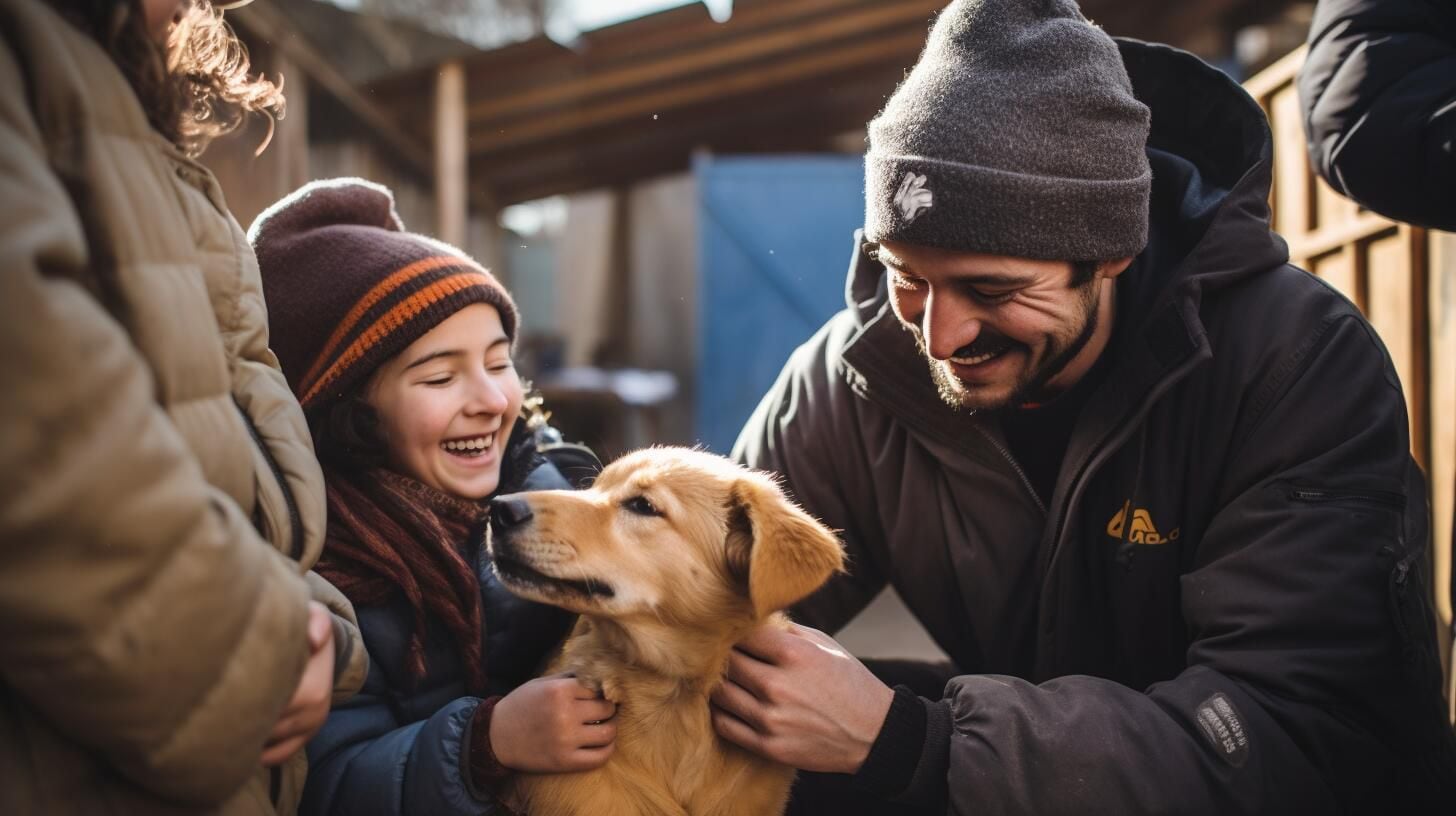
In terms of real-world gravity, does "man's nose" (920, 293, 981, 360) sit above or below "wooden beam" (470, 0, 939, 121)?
above

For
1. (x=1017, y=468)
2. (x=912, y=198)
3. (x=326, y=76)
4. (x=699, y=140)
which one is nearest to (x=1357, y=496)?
(x=1017, y=468)

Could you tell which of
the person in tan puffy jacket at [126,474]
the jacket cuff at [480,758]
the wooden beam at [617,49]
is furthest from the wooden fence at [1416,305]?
the wooden beam at [617,49]

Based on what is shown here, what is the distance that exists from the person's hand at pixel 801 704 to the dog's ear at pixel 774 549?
12 cm

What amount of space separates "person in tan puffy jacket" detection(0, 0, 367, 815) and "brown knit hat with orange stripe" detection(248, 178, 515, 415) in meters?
0.70

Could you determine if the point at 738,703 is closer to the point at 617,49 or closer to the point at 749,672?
the point at 749,672

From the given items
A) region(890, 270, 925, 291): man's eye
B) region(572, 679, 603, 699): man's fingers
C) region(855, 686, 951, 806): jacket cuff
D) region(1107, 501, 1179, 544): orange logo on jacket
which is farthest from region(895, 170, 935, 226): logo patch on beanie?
region(572, 679, 603, 699): man's fingers

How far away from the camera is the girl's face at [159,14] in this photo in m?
1.45

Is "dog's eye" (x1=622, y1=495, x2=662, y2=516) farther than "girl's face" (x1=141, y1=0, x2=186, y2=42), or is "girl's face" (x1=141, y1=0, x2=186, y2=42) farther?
"dog's eye" (x1=622, y1=495, x2=662, y2=516)

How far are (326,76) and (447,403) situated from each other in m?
4.31

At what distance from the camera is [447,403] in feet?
7.58

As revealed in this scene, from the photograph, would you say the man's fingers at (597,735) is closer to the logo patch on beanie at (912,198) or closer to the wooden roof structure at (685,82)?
the logo patch on beanie at (912,198)

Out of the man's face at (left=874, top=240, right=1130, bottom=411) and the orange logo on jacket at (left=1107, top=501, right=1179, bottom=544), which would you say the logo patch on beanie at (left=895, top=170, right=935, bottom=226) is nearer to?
the man's face at (left=874, top=240, right=1130, bottom=411)

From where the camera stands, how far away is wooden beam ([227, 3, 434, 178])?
15.6 feet

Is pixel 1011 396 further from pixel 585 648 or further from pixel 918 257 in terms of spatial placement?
pixel 585 648
